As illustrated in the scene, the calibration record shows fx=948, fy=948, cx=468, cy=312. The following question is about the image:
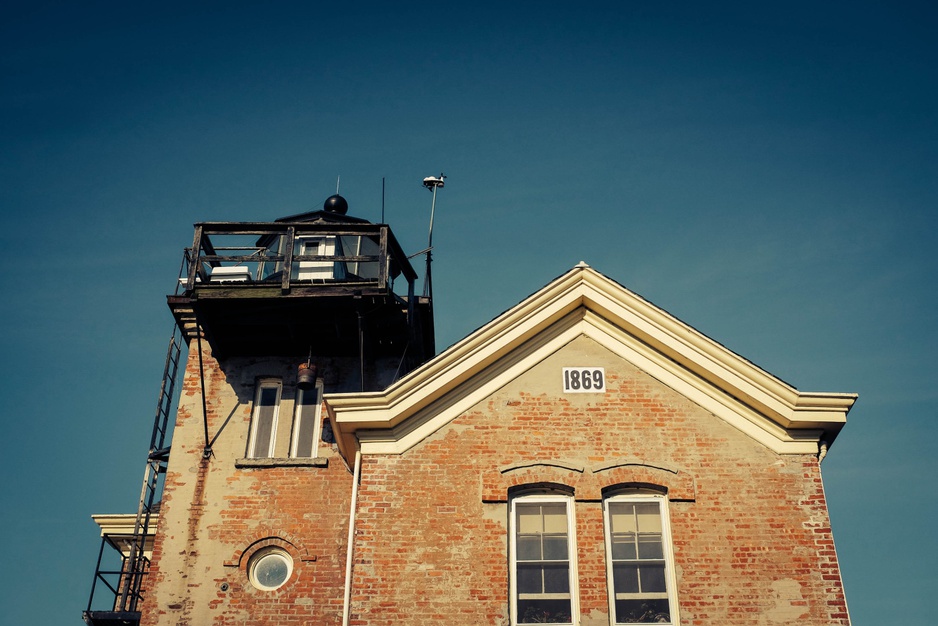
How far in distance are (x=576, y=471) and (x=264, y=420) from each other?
7.11 m

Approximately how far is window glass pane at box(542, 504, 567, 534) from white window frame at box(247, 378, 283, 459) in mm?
6338

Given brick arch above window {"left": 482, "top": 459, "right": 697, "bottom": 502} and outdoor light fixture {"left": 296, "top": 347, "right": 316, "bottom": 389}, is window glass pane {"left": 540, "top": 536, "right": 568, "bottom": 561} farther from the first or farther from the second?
outdoor light fixture {"left": 296, "top": 347, "right": 316, "bottom": 389}

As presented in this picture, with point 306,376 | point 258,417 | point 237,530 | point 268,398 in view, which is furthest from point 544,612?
point 268,398

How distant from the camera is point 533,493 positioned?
13664 mm

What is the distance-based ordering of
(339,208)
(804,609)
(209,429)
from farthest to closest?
(339,208) → (209,429) → (804,609)

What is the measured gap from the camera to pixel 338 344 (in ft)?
60.4

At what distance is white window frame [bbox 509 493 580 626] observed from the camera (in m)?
12.7

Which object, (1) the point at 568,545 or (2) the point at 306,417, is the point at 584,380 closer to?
(1) the point at 568,545

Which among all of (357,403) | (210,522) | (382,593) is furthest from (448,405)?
(210,522)

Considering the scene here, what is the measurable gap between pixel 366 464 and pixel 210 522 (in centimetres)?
459

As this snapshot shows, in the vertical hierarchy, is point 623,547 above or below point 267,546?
below

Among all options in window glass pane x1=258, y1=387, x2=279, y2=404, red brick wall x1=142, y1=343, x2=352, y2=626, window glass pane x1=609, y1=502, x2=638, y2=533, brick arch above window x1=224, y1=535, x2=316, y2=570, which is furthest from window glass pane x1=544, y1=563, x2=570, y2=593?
window glass pane x1=258, y1=387, x2=279, y2=404

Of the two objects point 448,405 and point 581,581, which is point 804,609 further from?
point 448,405

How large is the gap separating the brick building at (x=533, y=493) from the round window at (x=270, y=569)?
3 centimetres
